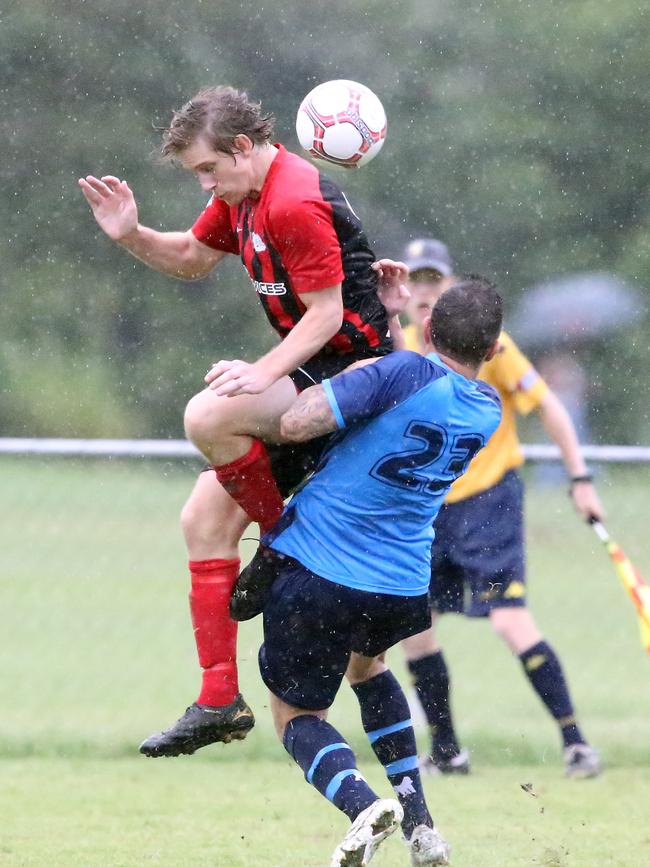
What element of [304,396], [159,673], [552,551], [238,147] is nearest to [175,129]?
[238,147]

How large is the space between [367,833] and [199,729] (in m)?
0.68

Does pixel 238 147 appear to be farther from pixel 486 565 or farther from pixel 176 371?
pixel 176 371

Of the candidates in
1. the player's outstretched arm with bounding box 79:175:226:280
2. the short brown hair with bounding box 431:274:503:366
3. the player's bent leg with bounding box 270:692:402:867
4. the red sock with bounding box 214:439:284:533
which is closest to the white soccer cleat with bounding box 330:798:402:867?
the player's bent leg with bounding box 270:692:402:867

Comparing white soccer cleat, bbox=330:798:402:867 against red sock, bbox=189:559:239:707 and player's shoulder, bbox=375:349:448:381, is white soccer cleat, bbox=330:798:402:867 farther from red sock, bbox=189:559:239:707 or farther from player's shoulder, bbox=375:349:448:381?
player's shoulder, bbox=375:349:448:381

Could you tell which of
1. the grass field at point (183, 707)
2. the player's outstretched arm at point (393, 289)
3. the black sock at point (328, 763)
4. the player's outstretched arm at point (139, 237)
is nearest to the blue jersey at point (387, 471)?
the player's outstretched arm at point (393, 289)

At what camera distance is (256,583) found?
13.7 ft

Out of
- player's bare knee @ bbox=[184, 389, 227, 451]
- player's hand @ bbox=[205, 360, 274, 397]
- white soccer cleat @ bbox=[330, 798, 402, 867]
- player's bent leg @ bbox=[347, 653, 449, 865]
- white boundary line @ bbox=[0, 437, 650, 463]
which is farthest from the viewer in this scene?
white boundary line @ bbox=[0, 437, 650, 463]

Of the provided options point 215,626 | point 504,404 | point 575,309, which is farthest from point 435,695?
point 575,309

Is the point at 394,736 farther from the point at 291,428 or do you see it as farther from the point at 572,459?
the point at 572,459

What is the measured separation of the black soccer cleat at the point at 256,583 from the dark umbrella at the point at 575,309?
1239 cm

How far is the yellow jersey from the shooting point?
618cm

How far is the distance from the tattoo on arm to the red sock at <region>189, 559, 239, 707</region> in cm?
54

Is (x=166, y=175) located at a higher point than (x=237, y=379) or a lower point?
lower

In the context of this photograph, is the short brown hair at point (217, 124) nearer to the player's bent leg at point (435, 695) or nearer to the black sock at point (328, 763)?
the black sock at point (328, 763)
